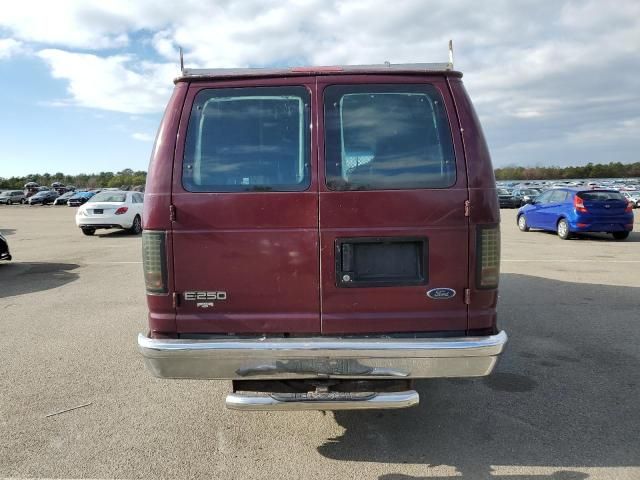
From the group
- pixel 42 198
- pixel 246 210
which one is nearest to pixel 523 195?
pixel 246 210

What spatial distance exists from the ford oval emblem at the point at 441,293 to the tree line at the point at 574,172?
11260 cm

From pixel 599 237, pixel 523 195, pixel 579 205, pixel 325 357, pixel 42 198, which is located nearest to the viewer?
pixel 325 357

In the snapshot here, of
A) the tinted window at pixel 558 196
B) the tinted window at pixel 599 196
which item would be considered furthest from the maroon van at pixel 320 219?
the tinted window at pixel 558 196

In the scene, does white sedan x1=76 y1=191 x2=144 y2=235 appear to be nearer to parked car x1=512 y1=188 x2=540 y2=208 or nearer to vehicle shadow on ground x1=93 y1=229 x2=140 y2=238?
vehicle shadow on ground x1=93 y1=229 x2=140 y2=238

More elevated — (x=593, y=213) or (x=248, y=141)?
(x=248, y=141)

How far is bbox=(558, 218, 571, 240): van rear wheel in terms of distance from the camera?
15.1 meters

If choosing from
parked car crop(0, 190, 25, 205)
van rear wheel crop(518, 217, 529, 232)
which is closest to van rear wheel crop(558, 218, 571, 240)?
van rear wheel crop(518, 217, 529, 232)

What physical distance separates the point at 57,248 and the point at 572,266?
42.9ft

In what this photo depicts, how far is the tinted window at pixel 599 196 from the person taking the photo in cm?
1452

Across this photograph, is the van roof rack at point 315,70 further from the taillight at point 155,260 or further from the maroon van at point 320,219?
the taillight at point 155,260

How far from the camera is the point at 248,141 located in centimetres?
309

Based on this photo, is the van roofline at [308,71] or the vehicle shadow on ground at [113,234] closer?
the van roofline at [308,71]

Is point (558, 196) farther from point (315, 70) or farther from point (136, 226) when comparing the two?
point (315, 70)

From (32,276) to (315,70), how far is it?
336 inches
